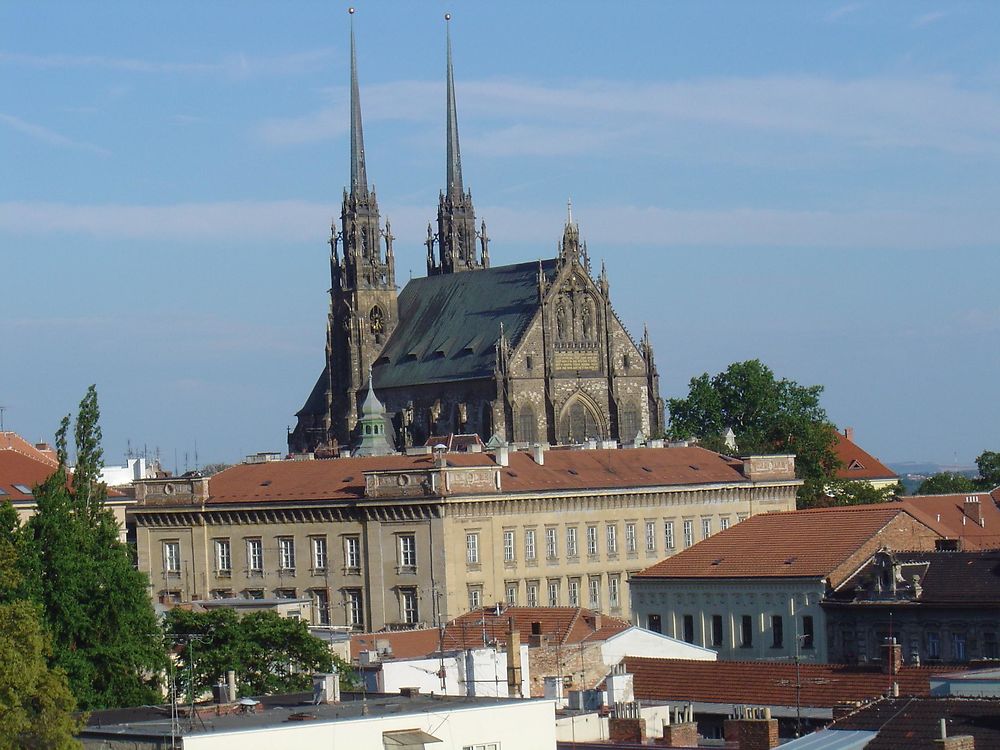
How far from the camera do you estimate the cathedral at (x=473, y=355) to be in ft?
515

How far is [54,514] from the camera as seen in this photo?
70688mm

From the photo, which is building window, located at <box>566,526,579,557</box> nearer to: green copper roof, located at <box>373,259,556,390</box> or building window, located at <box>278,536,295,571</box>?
building window, located at <box>278,536,295,571</box>

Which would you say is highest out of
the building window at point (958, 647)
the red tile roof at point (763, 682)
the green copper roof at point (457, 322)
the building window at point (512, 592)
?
the green copper roof at point (457, 322)

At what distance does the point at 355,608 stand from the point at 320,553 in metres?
3.35

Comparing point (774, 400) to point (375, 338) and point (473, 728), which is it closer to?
point (375, 338)

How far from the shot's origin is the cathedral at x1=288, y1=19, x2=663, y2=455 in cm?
15700

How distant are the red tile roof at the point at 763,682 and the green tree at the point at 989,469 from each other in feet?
362

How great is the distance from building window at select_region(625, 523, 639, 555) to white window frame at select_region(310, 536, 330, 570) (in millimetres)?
14130

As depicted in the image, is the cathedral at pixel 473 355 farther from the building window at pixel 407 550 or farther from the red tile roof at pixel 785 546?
the red tile roof at pixel 785 546

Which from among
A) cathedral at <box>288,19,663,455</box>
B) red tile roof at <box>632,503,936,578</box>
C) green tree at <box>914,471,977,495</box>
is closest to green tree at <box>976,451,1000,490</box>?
green tree at <box>914,471,977,495</box>

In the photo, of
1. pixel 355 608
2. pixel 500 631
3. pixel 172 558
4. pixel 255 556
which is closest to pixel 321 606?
pixel 355 608

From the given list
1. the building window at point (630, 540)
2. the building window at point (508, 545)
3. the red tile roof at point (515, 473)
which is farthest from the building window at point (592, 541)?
the building window at point (508, 545)

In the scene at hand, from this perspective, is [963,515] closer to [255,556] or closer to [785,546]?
[255,556]

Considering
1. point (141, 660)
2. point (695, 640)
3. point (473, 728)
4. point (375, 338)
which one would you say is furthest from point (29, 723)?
point (375, 338)
